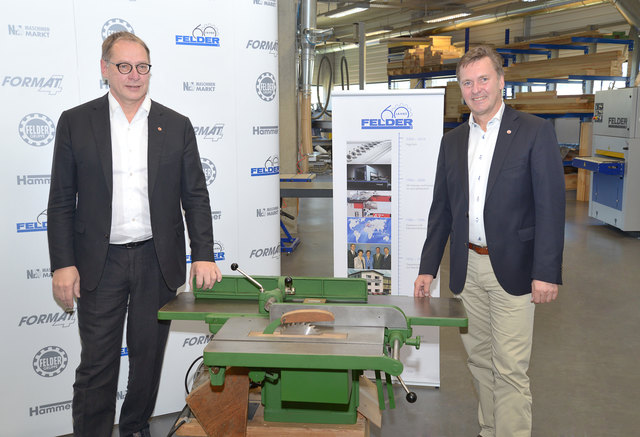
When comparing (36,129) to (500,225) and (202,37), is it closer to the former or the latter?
(202,37)

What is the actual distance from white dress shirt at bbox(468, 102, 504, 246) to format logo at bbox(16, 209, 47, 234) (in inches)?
73.3

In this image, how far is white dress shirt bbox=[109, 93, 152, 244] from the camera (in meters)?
2.25

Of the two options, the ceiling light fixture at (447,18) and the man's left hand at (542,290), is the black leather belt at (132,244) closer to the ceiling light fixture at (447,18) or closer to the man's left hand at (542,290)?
the man's left hand at (542,290)

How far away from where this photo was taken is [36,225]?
2.68 meters

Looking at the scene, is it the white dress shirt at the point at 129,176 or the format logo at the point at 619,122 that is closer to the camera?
the white dress shirt at the point at 129,176

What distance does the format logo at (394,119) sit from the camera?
3.08 metres

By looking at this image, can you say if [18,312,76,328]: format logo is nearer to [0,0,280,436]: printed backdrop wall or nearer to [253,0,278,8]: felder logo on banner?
[0,0,280,436]: printed backdrop wall

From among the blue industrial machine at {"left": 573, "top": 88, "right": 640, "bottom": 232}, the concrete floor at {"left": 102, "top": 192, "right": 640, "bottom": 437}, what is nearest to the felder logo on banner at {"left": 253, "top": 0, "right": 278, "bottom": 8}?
the concrete floor at {"left": 102, "top": 192, "right": 640, "bottom": 437}

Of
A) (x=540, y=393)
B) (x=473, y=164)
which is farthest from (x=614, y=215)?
(x=473, y=164)

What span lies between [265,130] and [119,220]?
4.02 feet

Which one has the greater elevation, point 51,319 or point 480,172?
point 480,172

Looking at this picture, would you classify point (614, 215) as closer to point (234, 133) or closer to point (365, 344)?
point (234, 133)

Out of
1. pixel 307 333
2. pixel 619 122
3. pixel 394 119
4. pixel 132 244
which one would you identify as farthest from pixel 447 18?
pixel 307 333

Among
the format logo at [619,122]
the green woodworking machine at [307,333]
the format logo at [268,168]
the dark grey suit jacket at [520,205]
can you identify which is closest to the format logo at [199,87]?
the format logo at [268,168]
